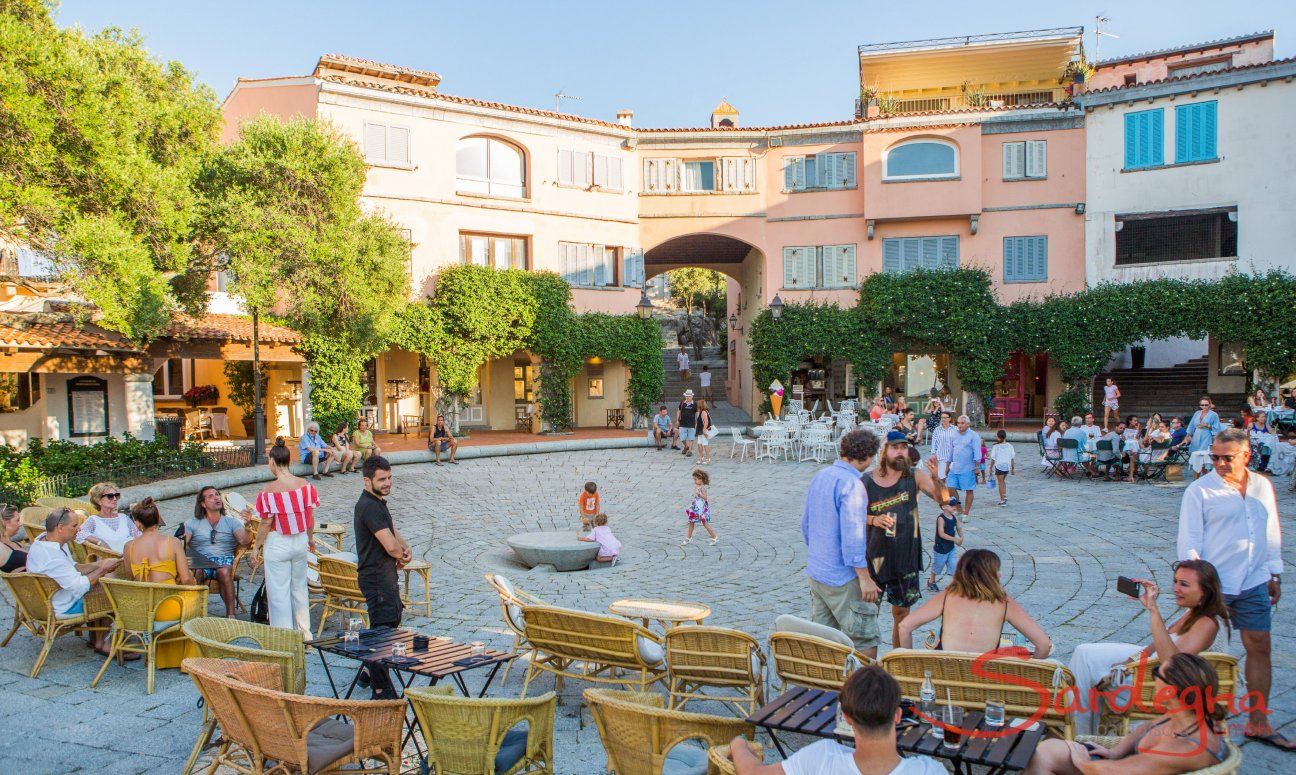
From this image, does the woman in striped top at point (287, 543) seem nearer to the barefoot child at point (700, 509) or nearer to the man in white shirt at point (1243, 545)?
the barefoot child at point (700, 509)

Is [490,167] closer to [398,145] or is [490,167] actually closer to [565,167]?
[565,167]

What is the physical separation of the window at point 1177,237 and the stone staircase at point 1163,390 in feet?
13.8

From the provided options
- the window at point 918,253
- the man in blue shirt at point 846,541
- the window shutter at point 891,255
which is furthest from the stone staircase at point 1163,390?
the man in blue shirt at point 846,541

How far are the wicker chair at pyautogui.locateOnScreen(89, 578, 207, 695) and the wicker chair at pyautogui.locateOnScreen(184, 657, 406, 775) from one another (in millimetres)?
2098

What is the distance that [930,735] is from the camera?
399cm

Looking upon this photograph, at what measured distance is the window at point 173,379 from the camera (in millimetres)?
26750

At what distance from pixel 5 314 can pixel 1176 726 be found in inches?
855

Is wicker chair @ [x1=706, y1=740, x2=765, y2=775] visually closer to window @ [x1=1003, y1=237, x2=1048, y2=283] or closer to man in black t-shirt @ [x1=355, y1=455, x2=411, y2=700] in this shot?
man in black t-shirt @ [x1=355, y1=455, x2=411, y2=700]

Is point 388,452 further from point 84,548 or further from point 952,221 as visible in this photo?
point 952,221

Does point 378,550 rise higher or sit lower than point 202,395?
lower

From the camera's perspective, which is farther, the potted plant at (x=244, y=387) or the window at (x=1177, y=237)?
the potted plant at (x=244, y=387)

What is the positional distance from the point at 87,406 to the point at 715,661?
19990 millimetres

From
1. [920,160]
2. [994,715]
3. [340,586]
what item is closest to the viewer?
[994,715]

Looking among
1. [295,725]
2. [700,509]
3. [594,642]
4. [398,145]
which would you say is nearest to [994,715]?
[594,642]
